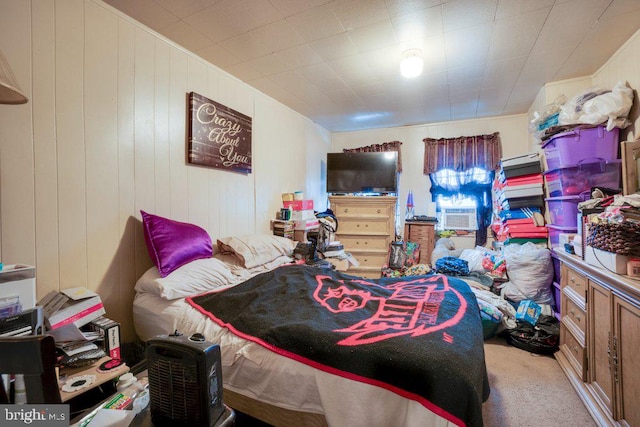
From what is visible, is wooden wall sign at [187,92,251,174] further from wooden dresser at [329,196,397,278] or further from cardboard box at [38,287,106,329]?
wooden dresser at [329,196,397,278]

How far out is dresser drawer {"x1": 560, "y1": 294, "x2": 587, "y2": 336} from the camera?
1.81m

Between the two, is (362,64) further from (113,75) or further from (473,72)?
(113,75)

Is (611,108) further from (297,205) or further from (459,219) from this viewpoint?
(297,205)

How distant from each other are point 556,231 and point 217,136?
11.0 ft

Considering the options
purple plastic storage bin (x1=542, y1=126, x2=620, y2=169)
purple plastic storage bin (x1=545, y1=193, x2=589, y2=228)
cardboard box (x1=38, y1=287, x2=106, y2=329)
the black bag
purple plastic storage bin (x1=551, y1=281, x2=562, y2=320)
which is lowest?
the black bag

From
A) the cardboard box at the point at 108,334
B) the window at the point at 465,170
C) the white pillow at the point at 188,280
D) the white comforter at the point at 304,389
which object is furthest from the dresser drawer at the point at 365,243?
the cardboard box at the point at 108,334

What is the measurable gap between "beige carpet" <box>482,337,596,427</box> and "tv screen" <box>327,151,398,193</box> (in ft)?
8.13

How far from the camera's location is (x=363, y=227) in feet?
13.4

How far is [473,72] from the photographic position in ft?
8.82

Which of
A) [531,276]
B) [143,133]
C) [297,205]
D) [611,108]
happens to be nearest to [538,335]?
[531,276]

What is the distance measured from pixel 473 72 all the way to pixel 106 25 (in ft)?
9.72

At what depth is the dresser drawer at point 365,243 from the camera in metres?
4.01

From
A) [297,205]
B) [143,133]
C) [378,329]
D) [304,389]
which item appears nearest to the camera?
[304,389]

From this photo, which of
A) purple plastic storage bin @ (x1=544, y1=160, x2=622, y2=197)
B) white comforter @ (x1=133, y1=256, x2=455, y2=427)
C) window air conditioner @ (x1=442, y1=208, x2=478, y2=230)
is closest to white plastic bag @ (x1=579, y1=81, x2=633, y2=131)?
purple plastic storage bin @ (x1=544, y1=160, x2=622, y2=197)
